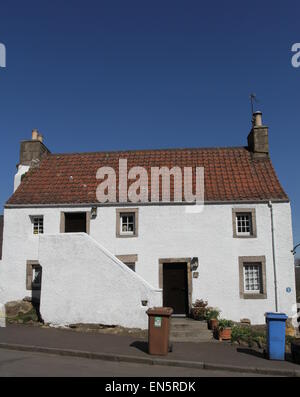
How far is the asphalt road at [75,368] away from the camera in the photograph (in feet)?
26.3

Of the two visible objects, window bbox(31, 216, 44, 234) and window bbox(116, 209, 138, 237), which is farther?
window bbox(31, 216, 44, 234)

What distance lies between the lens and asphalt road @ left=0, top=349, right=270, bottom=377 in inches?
315

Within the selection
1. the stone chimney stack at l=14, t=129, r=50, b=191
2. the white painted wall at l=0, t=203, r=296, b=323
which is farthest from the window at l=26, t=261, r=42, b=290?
the stone chimney stack at l=14, t=129, r=50, b=191

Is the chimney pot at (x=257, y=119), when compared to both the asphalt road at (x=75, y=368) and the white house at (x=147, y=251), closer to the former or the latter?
the white house at (x=147, y=251)

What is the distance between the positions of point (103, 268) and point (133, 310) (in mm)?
1848

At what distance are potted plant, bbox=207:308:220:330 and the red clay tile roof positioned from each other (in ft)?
14.9

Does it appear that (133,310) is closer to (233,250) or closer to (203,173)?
(233,250)

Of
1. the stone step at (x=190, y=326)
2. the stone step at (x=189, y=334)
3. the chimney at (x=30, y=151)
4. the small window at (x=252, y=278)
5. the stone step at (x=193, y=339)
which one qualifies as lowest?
the stone step at (x=193, y=339)

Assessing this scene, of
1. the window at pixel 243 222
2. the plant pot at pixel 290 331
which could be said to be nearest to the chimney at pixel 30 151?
the window at pixel 243 222

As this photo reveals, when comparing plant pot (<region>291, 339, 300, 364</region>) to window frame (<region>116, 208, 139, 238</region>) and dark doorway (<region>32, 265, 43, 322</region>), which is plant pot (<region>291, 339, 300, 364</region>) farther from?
dark doorway (<region>32, 265, 43, 322</region>)

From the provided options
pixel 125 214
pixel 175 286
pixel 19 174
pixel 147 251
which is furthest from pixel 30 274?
pixel 175 286

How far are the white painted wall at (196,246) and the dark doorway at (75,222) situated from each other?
0.46m

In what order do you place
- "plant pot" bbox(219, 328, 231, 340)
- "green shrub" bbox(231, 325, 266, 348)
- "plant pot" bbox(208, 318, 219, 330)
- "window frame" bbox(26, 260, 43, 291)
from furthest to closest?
"window frame" bbox(26, 260, 43, 291) < "plant pot" bbox(208, 318, 219, 330) < "plant pot" bbox(219, 328, 231, 340) < "green shrub" bbox(231, 325, 266, 348)

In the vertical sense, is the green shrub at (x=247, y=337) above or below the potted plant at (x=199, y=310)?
below
